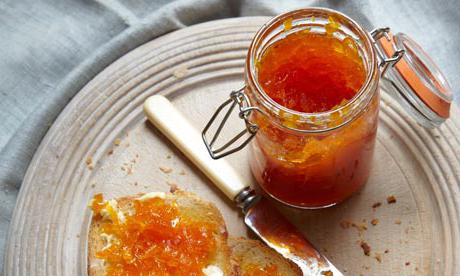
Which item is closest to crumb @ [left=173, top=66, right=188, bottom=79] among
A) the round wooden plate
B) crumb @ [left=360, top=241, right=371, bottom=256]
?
the round wooden plate

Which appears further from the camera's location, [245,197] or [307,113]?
[245,197]

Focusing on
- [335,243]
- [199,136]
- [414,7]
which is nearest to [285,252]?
[335,243]

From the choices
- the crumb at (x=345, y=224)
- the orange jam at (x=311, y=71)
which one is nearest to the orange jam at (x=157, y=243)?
the crumb at (x=345, y=224)

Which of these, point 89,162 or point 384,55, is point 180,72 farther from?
point 384,55

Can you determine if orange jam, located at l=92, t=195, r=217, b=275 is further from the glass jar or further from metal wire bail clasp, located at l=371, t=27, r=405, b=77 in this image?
metal wire bail clasp, located at l=371, t=27, r=405, b=77

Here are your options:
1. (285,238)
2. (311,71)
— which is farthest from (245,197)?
(311,71)

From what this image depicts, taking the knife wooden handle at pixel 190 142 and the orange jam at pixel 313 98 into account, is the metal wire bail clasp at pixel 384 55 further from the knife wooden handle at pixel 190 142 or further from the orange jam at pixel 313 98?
the knife wooden handle at pixel 190 142
